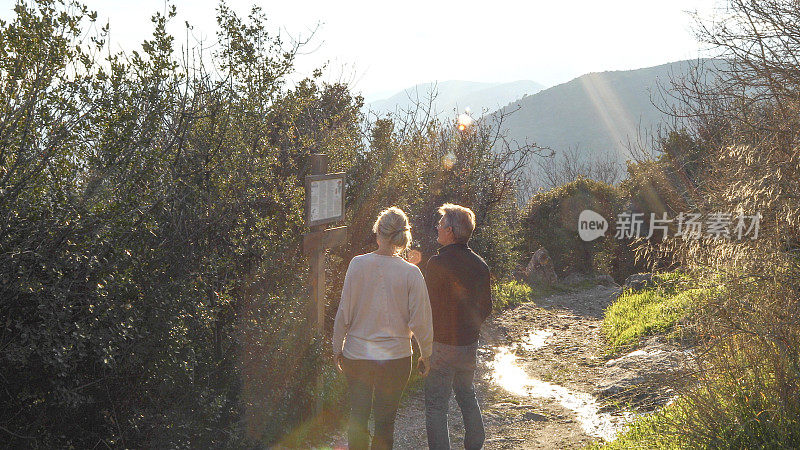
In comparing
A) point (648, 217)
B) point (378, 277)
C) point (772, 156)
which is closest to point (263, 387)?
point (378, 277)

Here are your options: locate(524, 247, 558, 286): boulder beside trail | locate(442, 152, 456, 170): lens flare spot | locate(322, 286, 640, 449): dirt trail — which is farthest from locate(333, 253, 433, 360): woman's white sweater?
locate(524, 247, 558, 286): boulder beside trail

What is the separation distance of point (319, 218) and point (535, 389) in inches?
155

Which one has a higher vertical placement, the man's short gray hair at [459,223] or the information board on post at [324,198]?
the information board on post at [324,198]

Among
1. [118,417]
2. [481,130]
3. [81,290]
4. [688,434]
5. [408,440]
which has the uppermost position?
[481,130]

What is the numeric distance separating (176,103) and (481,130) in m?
8.62

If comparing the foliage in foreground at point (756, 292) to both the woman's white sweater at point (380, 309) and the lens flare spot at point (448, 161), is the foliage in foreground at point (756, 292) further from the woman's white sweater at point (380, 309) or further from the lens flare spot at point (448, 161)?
the lens flare spot at point (448, 161)

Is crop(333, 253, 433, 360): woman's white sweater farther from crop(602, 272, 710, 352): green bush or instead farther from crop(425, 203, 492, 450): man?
crop(602, 272, 710, 352): green bush

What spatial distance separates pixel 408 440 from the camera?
248 inches

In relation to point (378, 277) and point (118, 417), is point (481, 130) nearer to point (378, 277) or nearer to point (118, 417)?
point (378, 277)

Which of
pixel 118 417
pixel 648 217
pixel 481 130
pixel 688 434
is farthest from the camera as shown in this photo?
pixel 648 217

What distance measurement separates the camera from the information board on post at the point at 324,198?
5648mm

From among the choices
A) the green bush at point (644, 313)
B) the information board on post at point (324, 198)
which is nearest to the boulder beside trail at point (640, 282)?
the green bush at point (644, 313)

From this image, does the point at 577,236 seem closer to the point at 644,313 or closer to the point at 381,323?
the point at 644,313

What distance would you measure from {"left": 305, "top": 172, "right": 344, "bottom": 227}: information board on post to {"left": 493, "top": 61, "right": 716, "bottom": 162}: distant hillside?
368ft
